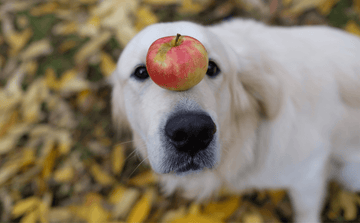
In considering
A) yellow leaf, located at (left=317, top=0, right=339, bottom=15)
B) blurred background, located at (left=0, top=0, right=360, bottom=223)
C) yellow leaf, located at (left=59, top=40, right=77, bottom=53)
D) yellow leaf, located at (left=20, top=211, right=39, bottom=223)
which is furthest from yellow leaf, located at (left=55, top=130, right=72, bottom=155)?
yellow leaf, located at (left=317, top=0, right=339, bottom=15)

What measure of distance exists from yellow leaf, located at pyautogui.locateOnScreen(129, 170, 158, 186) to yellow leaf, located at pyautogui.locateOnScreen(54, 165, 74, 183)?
1.89 ft

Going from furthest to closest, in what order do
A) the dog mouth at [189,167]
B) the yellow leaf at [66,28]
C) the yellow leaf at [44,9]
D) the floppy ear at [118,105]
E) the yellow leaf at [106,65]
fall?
the yellow leaf at [44,9] < the yellow leaf at [66,28] < the yellow leaf at [106,65] < the floppy ear at [118,105] < the dog mouth at [189,167]

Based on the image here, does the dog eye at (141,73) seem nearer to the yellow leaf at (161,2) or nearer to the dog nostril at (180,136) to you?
the dog nostril at (180,136)

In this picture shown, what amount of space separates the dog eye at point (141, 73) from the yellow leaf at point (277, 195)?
5.14 feet

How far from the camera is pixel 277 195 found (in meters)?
2.01

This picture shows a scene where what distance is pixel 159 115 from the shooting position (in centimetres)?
98

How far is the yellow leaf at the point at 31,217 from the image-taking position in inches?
75.1

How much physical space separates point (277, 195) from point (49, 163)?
2.15m

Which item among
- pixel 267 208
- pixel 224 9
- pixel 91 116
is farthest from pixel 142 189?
pixel 224 9

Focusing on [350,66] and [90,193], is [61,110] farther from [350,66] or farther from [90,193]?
[350,66]

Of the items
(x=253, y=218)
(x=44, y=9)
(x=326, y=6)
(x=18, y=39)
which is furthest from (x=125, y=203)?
(x=326, y=6)

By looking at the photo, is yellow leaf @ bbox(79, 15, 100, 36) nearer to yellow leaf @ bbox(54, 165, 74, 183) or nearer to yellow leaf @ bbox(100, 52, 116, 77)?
yellow leaf @ bbox(100, 52, 116, 77)

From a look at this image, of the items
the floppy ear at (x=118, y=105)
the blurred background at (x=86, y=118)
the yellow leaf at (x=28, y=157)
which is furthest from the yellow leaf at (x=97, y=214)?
the yellow leaf at (x=28, y=157)

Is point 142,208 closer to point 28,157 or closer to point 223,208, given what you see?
point 223,208
